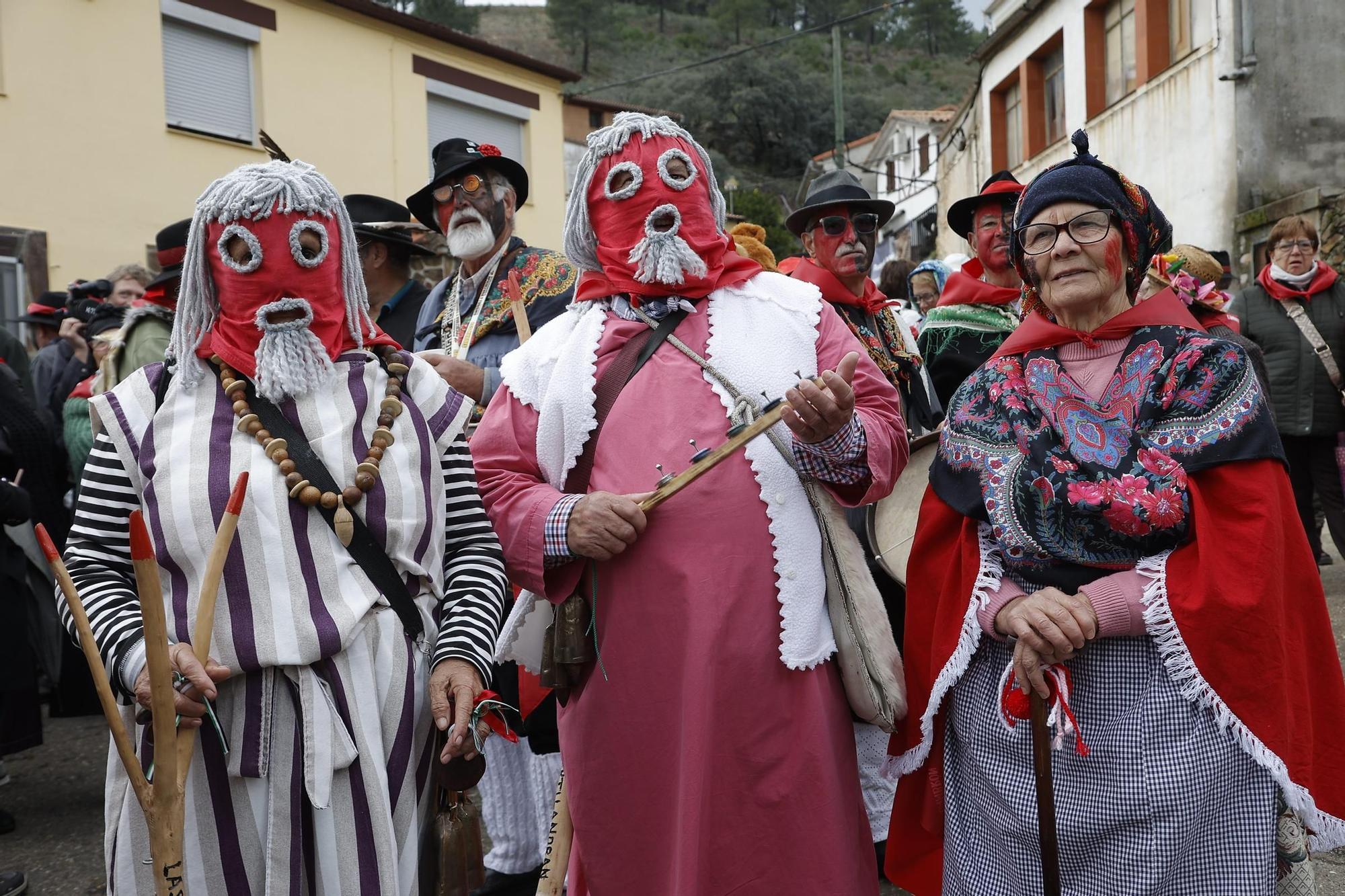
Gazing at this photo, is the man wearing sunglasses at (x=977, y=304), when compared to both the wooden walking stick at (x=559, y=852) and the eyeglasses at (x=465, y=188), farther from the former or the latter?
the wooden walking stick at (x=559, y=852)

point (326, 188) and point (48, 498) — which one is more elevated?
point (326, 188)

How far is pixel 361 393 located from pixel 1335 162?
15235 mm

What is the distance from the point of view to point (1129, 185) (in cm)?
249

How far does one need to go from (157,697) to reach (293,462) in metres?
0.55

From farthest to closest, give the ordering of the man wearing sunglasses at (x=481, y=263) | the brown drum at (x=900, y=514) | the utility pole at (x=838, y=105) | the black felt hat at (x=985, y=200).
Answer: the utility pole at (x=838, y=105) < the black felt hat at (x=985, y=200) < the man wearing sunglasses at (x=481, y=263) < the brown drum at (x=900, y=514)

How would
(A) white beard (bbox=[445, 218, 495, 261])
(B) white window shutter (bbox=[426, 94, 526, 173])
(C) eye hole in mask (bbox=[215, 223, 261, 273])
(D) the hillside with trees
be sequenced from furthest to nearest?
1. (D) the hillside with trees
2. (B) white window shutter (bbox=[426, 94, 526, 173])
3. (A) white beard (bbox=[445, 218, 495, 261])
4. (C) eye hole in mask (bbox=[215, 223, 261, 273])

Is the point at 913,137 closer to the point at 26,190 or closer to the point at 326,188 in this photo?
the point at 26,190

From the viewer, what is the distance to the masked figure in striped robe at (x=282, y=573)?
2141mm

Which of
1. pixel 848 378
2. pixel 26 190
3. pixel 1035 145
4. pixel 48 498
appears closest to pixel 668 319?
pixel 848 378

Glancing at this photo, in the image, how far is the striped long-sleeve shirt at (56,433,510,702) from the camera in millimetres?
2137

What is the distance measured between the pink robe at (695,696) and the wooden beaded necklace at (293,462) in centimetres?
48

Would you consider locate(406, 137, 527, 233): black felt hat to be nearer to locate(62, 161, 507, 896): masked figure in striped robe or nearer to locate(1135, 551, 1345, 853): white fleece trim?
locate(62, 161, 507, 896): masked figure in striped robe

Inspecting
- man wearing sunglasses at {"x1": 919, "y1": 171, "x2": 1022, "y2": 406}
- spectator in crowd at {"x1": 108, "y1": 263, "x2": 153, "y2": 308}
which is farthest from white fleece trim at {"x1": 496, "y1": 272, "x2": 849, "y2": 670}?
spectator in crowd at {"x1": 108, "y1": 263, "x2": 153, "y2": 308}

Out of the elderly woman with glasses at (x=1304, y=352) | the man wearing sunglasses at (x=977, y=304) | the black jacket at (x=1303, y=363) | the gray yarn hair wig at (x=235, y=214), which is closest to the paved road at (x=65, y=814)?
the elderly woman with glasses at (x=1304, y=352)
